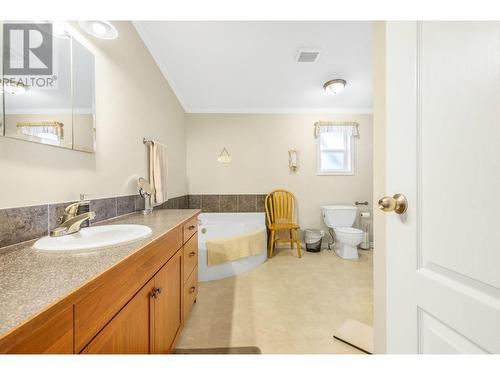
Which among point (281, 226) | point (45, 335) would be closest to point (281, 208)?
point (281, 226)

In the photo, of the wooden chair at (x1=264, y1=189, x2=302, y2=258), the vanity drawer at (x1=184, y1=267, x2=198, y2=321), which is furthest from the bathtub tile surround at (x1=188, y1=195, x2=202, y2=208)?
the vanity drawer at (x1=184, y1=267, x2=198, y2=321)

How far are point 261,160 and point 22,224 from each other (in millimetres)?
3013

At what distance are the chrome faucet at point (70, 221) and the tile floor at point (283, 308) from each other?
1054 mm

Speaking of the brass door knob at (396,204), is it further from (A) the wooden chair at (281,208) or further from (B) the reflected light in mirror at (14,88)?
(A) the wooden chair at (281,208)

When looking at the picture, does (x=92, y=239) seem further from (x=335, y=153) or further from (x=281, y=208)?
(x=335, y=153)

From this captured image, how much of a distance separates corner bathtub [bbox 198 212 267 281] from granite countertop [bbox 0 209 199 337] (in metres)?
1.61

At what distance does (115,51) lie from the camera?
58.9 inches

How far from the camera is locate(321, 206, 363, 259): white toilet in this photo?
2.96 meters

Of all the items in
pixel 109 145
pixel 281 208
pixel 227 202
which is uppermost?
pixel 109 145

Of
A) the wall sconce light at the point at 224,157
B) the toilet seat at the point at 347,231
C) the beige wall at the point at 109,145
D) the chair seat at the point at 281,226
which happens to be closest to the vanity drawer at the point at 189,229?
the beige wall at the point at 109,145

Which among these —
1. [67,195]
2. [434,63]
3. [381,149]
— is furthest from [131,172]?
[434,63]

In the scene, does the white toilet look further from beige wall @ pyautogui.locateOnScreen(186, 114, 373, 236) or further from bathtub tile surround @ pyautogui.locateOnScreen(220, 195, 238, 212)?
→ bathtub tile surround @ pyautogui.locateOnScreen(220, 195, 238, 212)

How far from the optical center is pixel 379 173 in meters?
0.95
